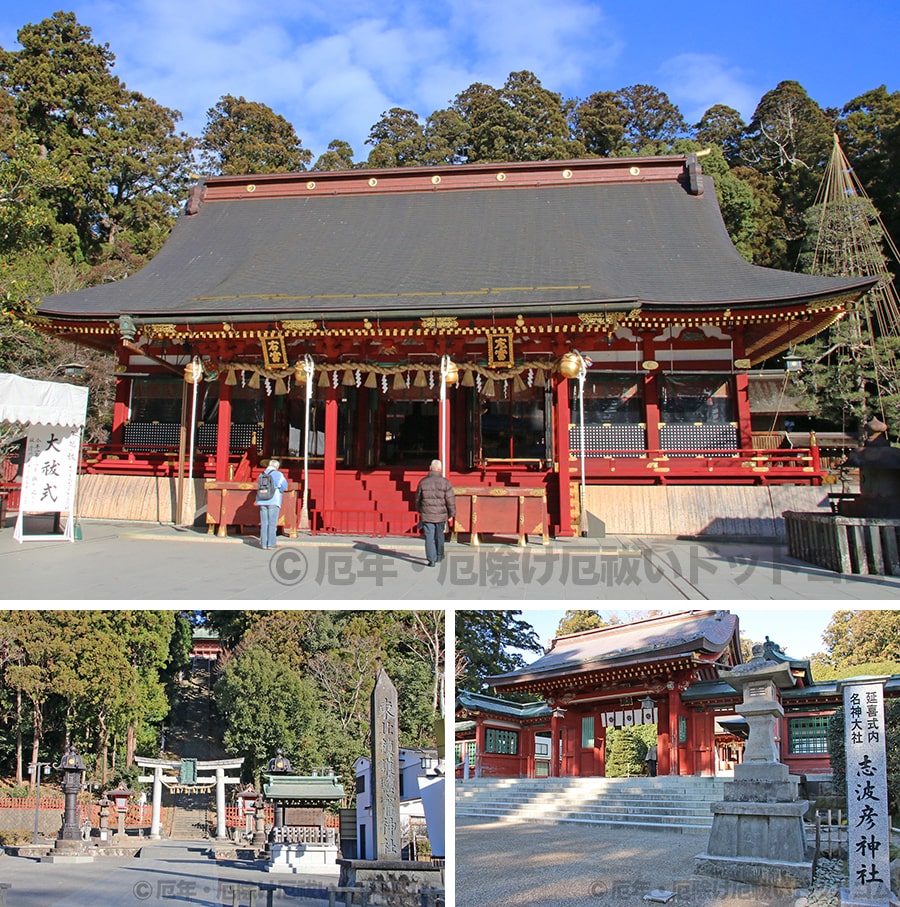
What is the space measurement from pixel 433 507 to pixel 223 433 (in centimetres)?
489

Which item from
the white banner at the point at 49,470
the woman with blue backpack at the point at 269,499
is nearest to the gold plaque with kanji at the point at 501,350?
the woman with blue backpack at the point at 269,499

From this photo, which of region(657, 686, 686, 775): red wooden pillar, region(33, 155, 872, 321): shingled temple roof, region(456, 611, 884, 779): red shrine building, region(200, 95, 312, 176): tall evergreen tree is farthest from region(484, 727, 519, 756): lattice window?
region(200, 95, 312, 176): tall evergreen tree

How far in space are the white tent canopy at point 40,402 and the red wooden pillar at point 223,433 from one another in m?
2.04

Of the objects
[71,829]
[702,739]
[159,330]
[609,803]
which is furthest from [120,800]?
[702,739]

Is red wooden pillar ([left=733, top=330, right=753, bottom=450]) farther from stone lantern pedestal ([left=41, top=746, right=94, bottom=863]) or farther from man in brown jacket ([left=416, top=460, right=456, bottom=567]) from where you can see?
stone lantern pedestal ([left=41, top=746, right=94, bottom=863])

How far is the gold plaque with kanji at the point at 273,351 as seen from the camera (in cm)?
1166

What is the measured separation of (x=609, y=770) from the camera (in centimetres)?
2317

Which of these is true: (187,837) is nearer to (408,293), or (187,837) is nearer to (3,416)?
(3,416)

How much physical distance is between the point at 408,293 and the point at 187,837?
19044 millimetres

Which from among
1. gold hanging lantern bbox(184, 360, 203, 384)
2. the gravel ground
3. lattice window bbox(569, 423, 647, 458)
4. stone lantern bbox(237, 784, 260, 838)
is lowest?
stone lantern bbox(237, 784, 260, 838)

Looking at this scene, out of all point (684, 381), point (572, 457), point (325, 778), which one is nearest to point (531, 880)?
point (572, 457)

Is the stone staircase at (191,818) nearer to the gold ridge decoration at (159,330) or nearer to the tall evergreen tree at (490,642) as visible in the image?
the tall evergreen tree at (490,642)

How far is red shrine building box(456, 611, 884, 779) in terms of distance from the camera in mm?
12859

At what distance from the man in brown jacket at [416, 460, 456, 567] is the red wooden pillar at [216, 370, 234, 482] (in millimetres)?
4422
